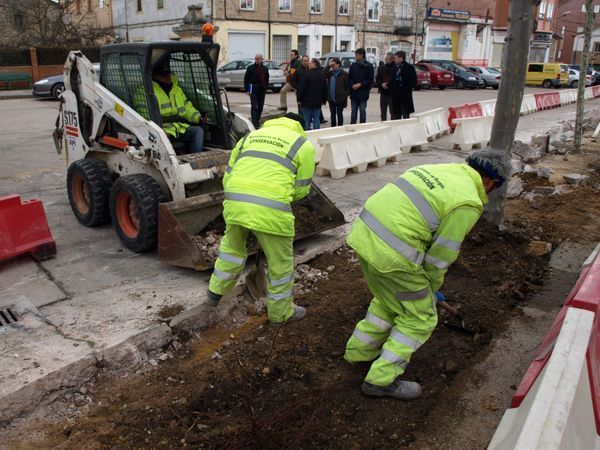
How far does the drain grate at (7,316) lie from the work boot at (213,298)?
1.48 meters

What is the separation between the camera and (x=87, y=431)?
3084 millimetres

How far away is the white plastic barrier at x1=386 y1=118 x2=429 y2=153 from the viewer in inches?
404

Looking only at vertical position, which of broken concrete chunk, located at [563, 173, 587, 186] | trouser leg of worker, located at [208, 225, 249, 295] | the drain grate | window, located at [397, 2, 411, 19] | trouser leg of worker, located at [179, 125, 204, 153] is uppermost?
window, located at [397, 2, 411, 19]

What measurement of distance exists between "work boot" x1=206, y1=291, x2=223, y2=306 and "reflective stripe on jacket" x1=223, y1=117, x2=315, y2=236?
68 centimetres

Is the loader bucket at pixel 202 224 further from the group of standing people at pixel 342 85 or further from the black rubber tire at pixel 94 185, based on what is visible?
the group of standing people at pixel 342 85

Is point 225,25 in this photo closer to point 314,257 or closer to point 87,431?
point 314,257

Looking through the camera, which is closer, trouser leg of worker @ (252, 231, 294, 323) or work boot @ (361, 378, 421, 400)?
work boot @ (361, 378, 421, 400)

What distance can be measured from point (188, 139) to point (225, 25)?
26282 millimetres

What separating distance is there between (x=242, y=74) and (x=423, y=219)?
21.8m

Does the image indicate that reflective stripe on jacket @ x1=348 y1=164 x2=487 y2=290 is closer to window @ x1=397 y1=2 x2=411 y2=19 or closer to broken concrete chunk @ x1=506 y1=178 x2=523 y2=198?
broken concrete chunk @ x1=506 y1=178 x2=523 y2=198

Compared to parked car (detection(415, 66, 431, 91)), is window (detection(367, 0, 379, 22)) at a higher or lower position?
higher

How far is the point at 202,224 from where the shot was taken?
17.1ft

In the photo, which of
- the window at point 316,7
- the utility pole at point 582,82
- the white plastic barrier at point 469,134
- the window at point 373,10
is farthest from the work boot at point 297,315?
the window at point 373,10

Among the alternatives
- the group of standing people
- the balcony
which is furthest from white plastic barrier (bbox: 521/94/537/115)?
the balcony
